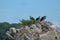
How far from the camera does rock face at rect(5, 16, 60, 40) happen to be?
20.1 m

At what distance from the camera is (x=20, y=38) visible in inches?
819

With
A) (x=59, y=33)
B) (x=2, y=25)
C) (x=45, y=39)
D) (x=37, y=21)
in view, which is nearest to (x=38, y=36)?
(x=45, y=39)

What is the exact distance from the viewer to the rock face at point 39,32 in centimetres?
2011

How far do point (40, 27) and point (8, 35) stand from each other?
3.32m

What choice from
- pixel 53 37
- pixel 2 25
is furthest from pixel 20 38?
pixel 2 25

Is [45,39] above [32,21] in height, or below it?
below

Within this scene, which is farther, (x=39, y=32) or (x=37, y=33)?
(x=39, y=32)

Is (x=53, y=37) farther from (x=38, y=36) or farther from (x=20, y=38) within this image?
(x=20, y=38)

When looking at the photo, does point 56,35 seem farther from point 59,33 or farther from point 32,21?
point 32,21

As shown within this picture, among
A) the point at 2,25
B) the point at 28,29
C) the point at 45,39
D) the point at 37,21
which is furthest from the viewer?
the point at 2,25

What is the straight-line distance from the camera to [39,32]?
21109 mm

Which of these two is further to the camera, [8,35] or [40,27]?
[8,35]

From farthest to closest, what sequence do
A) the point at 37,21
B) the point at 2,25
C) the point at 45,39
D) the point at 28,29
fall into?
the point at 2,25
the point at 37,21
the point at 28,29
the point at 45,39

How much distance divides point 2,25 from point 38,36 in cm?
7299
